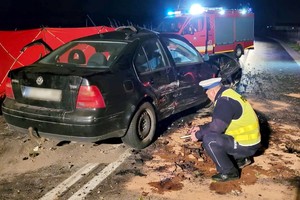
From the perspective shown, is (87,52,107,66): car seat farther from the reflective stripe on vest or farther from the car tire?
the reflective stripe on vest

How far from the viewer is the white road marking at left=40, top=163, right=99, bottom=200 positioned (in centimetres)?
368

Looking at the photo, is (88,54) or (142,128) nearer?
(142,128)

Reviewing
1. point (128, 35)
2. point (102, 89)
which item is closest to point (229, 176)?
point (102, 89)

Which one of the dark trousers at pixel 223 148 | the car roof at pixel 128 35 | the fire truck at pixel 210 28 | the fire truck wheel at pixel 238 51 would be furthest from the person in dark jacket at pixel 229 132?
the fire truck wheel at pixel 238 51

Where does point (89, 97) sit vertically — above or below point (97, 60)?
below

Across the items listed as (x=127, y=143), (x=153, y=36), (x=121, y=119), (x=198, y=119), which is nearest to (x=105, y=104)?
(x=121, y=119)

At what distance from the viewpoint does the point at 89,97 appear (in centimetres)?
409

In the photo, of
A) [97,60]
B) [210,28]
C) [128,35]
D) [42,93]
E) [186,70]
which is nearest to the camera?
[42,93]

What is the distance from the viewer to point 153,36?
210 inches

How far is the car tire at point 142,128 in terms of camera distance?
4703mm

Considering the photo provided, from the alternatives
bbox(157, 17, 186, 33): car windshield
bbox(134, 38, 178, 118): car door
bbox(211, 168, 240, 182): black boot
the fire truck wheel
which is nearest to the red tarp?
bbox(134, 38, 178, 118): car door

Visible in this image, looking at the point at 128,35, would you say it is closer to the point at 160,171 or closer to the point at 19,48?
the point at 160,171

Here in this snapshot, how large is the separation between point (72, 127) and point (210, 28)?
11.9 meters

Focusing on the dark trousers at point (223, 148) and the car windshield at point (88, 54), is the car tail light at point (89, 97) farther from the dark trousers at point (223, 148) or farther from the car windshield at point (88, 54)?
the dark trousers at point (223, 148)
